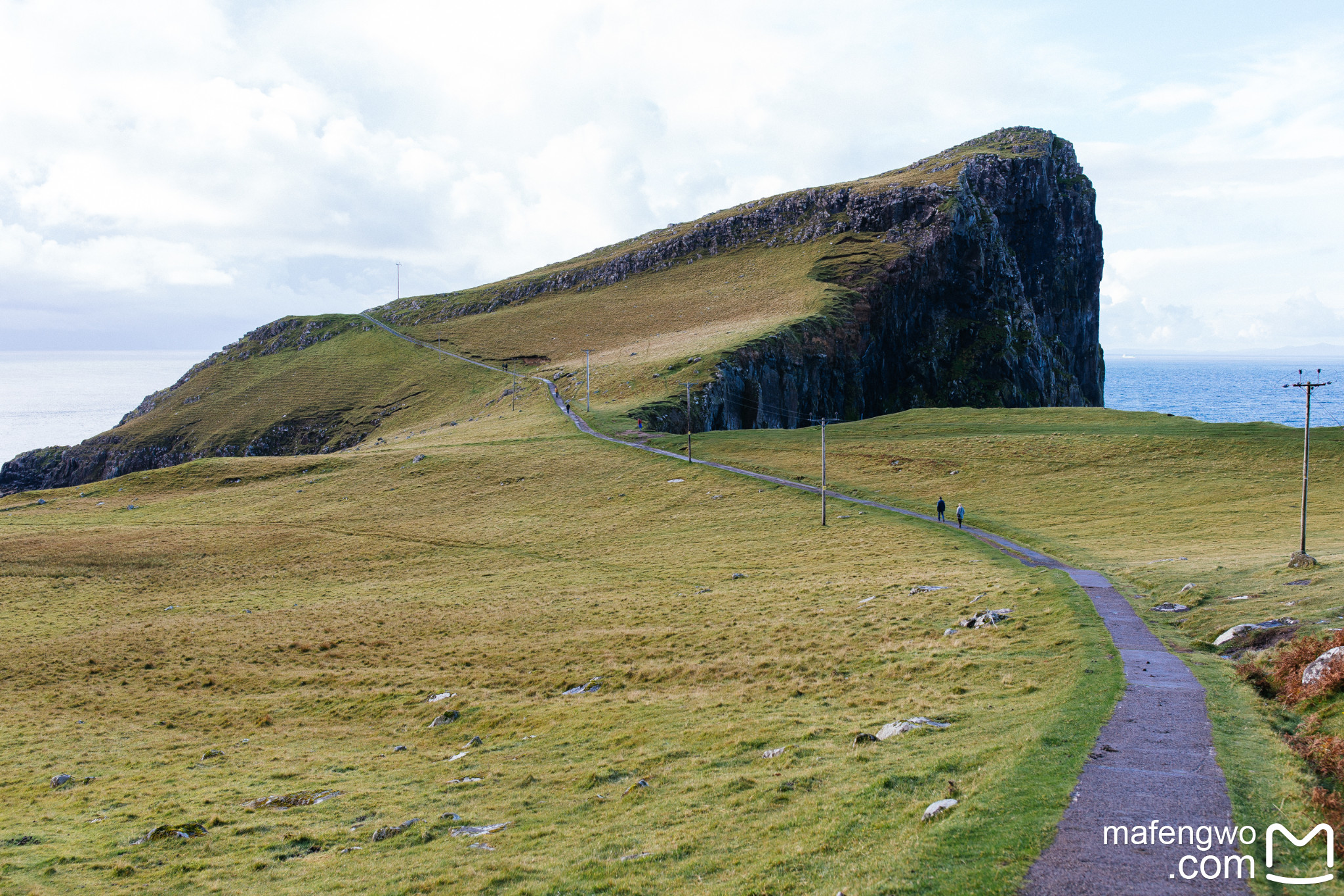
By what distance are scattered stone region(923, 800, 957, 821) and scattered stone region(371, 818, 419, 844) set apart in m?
11.9

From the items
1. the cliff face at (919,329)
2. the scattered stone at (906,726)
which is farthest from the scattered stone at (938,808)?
the cliff face at (919,329)

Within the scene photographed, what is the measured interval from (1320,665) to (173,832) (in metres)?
28.6

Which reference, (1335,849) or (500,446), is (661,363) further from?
(1335,849)

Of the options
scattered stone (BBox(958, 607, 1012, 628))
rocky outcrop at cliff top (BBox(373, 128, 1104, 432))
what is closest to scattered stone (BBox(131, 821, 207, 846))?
scattered stone (BBox(958, 607, 1012, 628))

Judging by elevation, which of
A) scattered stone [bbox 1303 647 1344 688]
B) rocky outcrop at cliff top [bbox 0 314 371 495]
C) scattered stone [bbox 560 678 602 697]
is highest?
rocky outcrop at cliff top [bbox 0 314 371 495]

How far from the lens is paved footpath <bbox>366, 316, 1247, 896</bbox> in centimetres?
1203

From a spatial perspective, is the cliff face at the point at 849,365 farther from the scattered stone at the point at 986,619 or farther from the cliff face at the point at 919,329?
the scattered stone at the point at 986,619

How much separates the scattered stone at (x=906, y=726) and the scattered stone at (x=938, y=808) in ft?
18.2

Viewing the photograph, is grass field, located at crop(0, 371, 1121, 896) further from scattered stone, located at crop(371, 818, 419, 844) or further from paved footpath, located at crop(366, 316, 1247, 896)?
paved footpath, located at crop(366, 316, 1247, 896)

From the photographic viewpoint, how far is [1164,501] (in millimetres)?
62469

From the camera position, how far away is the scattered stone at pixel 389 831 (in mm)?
18469

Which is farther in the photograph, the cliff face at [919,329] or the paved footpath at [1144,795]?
the cliff face at [919,329]

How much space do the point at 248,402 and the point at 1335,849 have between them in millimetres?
200287

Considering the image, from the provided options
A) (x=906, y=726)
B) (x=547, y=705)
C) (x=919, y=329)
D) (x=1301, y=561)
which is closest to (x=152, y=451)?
(x=919, y=329)
